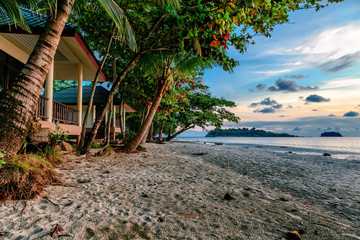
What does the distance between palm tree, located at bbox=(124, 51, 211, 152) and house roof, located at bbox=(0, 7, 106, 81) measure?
2380 millimetres

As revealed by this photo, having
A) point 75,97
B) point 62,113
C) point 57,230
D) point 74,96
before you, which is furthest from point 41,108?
point 74,96

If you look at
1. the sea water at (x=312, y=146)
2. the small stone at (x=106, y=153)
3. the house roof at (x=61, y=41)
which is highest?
the house roof at (x=61, y=41)

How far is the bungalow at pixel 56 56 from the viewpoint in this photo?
5.98 metres

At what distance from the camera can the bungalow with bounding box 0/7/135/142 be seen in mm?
5984

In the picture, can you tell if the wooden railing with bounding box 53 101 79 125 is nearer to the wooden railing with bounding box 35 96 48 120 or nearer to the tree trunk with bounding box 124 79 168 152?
the wooden railing with bounding box 35 96 48 120

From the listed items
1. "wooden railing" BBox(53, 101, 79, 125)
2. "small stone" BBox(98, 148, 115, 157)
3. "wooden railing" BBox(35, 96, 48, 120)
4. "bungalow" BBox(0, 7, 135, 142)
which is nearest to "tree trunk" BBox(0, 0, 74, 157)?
"bungalow" BBox(0, 7, 135, 142)

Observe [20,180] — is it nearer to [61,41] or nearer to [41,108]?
[41,108]

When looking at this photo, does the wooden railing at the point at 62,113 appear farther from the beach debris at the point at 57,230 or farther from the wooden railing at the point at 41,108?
the beach debris at the point at 57,230

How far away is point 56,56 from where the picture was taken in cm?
847

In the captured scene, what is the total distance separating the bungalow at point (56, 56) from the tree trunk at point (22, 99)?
2.87 m

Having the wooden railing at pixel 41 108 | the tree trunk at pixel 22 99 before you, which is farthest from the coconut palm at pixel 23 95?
the wooden railing at pixel 41 108

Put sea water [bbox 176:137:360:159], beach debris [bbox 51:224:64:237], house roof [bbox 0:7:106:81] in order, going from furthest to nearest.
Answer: sea water [bbox 176:137:360:159] < house roof [bbox 0:7:106:81] < beach debris [bbox 51:224:64:237]

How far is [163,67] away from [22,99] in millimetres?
6411

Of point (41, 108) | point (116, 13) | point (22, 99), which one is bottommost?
point (22, 99)
